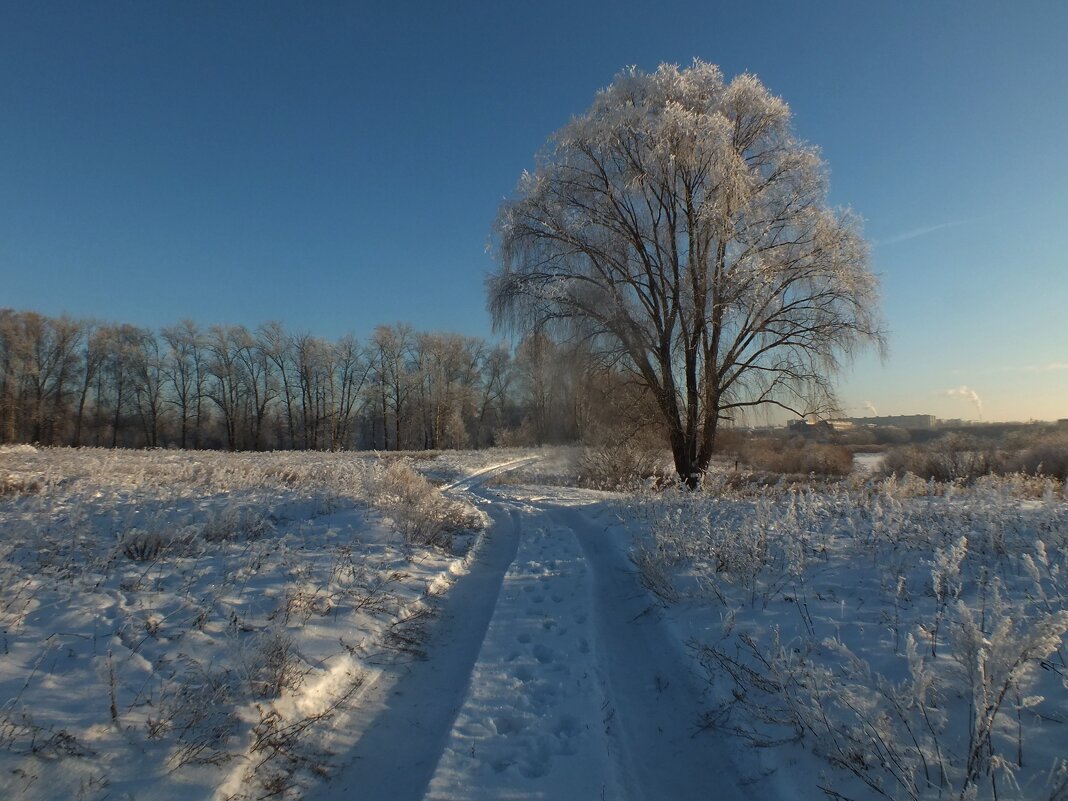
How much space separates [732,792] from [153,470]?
15.7m

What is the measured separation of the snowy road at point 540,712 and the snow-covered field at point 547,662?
2 centimetres

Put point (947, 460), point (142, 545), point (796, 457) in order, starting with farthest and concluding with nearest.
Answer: point (796, 457) → point (947, 460) → point (142, 545)

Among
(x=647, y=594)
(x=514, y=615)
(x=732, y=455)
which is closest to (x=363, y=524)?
(x=514, y=615)

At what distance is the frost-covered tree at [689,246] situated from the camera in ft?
40.7

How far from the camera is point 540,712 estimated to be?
3465 mm

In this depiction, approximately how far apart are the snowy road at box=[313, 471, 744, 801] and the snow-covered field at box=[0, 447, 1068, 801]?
0.06 ft

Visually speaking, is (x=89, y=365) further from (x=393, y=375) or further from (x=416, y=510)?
(x=416, y=510)

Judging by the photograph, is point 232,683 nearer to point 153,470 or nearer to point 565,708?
point 565,708

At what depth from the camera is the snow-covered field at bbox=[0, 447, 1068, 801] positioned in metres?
2.47

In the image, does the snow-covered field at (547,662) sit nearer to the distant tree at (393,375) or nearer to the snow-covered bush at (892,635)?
the snow-covered bush at (892,635)

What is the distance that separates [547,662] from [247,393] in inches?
2370

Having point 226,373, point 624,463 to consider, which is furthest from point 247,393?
point 624,463

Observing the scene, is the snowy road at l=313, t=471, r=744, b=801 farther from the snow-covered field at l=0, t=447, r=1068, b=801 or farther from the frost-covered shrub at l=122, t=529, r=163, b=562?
the frost-covered shrub at l=122, t=529, r=163, b=562

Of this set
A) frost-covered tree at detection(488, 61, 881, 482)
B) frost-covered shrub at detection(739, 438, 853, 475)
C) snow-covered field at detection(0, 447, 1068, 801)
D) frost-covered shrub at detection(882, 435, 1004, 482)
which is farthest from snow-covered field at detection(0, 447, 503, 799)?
frost-covered shrub at detection(739, 438, 853, 475)
